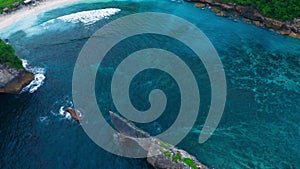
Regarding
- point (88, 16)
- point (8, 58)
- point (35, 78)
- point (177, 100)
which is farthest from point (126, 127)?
point (88, 16)

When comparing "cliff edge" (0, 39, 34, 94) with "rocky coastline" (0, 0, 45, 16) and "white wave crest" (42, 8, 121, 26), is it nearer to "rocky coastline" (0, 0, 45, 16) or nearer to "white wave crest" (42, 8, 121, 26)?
"white wave crest" (42, 8, 121, 26)

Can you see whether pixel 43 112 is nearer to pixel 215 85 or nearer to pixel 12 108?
pixel 12 108

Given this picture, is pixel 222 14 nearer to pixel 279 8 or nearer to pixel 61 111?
pixel 279 8

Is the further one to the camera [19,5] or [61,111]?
[19,5]

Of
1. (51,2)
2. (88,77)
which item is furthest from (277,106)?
(51,2)

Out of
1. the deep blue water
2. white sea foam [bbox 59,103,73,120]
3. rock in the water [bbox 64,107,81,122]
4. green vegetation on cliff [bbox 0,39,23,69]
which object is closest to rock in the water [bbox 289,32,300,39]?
the deep blue water

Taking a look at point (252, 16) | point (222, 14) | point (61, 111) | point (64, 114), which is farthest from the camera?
point (222, 14)

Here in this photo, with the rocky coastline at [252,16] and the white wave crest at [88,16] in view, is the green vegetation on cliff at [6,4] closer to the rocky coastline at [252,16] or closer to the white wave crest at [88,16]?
the white wave crest at [88,16]

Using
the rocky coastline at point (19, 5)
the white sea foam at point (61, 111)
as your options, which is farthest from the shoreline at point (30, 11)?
the white sea foam at point (61, 111)
